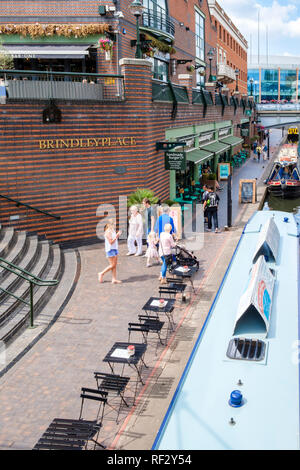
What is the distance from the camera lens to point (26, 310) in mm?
10492

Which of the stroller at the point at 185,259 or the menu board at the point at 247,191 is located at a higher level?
the menu board at the point at 247,191

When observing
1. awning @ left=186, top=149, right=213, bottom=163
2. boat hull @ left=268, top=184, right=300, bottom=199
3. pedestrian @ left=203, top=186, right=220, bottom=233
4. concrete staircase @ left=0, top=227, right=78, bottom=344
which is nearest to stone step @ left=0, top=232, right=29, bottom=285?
concrete staircase @ left=0, top=227, right=78, bottom=344

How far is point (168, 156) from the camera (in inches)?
743

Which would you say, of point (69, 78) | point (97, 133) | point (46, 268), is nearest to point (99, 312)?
point (46, 268)

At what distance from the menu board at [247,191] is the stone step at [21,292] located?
14651 mm

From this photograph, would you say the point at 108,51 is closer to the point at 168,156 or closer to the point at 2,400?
the point at 168,156

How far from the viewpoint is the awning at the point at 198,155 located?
24.9 m

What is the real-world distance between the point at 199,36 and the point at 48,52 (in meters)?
22.6

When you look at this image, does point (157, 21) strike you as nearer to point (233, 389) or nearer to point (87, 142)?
point (87, 142)

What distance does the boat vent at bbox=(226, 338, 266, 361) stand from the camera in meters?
5.77

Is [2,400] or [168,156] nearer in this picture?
[2,400]

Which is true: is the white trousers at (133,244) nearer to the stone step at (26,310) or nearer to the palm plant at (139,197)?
the palm plant at (139,197)

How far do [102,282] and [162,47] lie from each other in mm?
18004

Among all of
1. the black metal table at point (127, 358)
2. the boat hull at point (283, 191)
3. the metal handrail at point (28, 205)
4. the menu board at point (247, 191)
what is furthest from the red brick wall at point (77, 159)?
the boat hull at point (283, 191)
